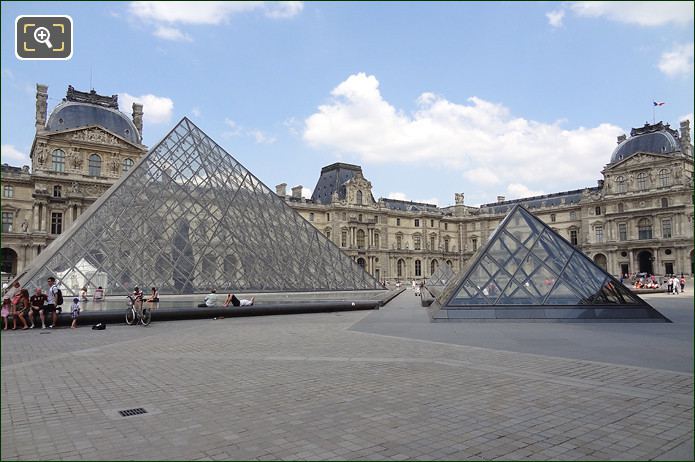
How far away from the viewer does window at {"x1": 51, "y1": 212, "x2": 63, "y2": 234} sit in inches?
2005

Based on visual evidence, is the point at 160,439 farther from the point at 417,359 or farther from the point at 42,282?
the point at 42,282

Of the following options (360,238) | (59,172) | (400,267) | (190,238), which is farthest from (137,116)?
(190,238)

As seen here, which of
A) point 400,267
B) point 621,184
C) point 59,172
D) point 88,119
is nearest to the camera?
point 59,172

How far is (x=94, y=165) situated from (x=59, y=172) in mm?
3572

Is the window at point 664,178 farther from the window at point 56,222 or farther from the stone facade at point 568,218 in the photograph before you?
the window at point 56,222

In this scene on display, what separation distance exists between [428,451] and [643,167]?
6996 centimetres

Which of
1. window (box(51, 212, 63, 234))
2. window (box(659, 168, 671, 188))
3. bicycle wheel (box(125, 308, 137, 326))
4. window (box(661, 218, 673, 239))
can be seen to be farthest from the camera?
window (box(659, 168, 671, 188))

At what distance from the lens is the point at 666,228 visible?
2370 inches

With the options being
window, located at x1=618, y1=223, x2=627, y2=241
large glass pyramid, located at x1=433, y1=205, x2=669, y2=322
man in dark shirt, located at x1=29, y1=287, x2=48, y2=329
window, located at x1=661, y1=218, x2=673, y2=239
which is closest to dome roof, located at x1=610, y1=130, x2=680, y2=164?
window, located at x1=661, y1=218, x2=673, y2=239

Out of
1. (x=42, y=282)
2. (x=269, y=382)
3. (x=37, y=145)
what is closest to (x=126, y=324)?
(x=42, y=282)

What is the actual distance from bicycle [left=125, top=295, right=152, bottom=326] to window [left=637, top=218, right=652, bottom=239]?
64940 mm

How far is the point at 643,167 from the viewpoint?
62.3 m

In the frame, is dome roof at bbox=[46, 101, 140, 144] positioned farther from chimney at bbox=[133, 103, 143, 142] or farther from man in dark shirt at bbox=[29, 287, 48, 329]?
man in dark shirt at bbox=[29, 287, 48, 329]

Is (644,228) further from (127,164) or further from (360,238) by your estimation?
(127,164)
